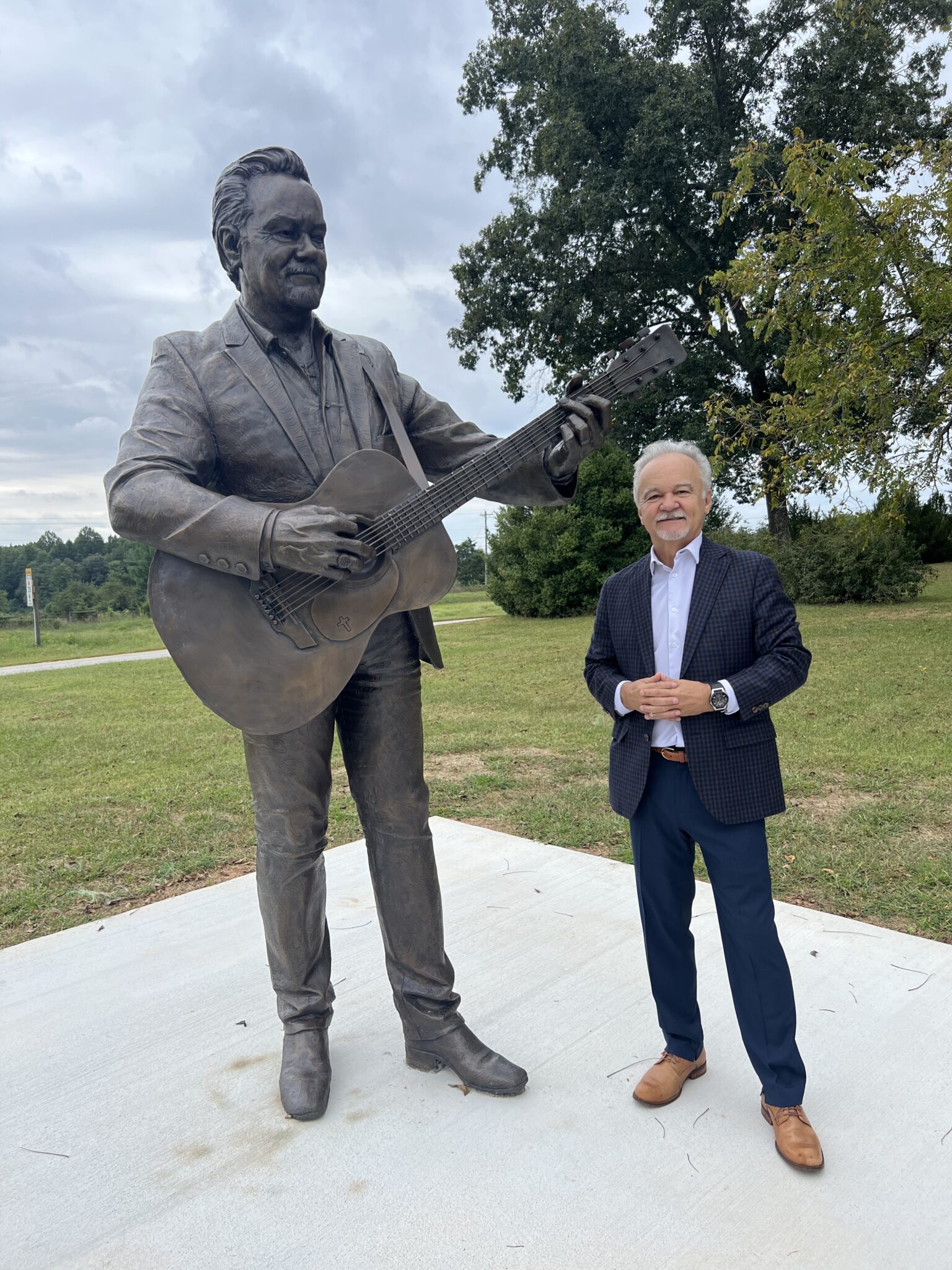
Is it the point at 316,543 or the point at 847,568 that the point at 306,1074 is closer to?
the point at 316,543

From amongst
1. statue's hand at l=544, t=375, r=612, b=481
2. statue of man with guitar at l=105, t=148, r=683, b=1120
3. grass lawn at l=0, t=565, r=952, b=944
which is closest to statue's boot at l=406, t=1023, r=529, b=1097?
statue of man with guitar at l=105, t=148, r=683, b=1120

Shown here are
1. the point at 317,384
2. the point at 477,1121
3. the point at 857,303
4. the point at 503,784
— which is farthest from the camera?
the point at 857,303

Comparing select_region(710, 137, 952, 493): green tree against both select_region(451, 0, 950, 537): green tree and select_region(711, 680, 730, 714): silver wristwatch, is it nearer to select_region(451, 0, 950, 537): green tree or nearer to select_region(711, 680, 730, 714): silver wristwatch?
select_region(451, 0, 950, 537): green tree

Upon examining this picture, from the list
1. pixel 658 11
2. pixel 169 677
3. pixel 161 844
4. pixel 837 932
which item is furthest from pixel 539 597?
pixel 837 932

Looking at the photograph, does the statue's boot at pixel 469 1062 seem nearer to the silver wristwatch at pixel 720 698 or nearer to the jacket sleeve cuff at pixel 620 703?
the jacket sleeve cuff at pixel 620 703

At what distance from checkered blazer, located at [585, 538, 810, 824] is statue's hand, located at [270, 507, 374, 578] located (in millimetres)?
724

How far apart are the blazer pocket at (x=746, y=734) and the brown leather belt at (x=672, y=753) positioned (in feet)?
0.38

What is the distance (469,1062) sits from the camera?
256 centimetres

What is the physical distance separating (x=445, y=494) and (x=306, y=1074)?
63.7 inches

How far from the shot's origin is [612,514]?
19797 millimetres

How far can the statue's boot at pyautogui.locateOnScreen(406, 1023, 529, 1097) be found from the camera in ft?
8.23

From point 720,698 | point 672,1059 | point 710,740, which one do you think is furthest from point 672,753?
point 672,1059

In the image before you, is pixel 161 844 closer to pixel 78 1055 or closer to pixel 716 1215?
pixel 78 1055

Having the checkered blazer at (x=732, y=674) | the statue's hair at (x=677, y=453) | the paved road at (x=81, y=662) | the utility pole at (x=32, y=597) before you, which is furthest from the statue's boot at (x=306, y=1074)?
the utility pole at (x=32, y=597)
